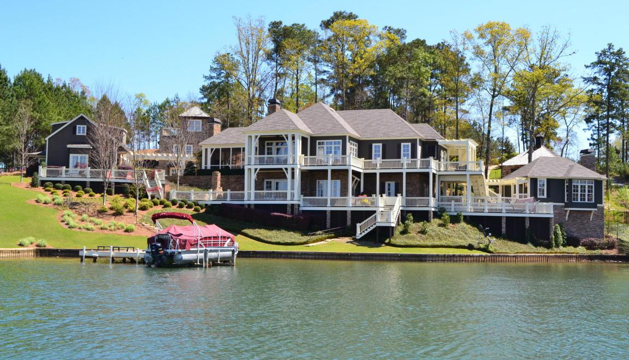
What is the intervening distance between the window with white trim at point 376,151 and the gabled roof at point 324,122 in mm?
1870

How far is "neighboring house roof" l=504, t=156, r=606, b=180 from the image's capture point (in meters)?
50.1

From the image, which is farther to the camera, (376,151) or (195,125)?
(195,125)

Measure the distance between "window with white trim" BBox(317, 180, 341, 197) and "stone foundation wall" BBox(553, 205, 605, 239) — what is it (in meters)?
17.1

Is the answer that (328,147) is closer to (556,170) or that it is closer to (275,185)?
(275,185)

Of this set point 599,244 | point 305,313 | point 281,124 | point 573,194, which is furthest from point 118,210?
point 599,244

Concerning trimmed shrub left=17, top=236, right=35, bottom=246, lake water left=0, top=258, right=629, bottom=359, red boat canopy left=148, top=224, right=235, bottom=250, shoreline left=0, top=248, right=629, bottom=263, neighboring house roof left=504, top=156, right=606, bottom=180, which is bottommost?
lake water left=0, top=258, right=629, bottom=359

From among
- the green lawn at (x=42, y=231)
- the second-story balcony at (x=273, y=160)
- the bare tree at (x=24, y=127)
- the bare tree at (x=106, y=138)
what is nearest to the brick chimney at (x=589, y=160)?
the second-story balcony at (x=273, y=160)

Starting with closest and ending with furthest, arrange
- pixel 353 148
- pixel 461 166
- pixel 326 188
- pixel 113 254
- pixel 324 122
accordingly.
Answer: pixel 113 254 → pixel 461 166 → pixel 326 188 → pixel 353 148 → pixel 324 122

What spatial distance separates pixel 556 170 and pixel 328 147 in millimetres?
18459

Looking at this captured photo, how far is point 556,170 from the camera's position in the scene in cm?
5138

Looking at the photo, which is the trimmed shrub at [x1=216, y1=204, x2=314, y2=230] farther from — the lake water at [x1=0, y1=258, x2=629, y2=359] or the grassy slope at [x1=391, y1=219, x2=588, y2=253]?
the lake water at [x1=0, y1=258, x2=629, y2=359]

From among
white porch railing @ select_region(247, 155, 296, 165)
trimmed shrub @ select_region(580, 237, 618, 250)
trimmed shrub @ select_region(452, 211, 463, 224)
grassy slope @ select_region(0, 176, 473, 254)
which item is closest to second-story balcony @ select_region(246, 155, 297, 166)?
white porch railing @ select_region(247, 155, 296, 165)

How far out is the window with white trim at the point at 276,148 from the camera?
5419cm

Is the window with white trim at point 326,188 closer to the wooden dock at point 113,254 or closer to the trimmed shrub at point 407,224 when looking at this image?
the trimmed shrub at point 407,224
